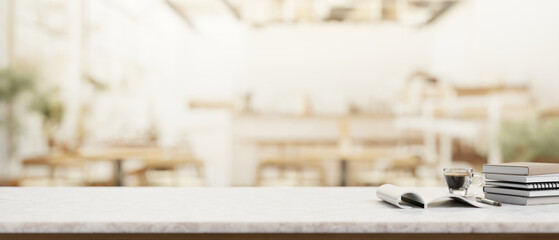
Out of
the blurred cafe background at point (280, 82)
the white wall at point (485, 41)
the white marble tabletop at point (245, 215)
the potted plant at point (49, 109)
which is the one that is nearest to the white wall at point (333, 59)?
the blurred cafe background at point (280, 82)

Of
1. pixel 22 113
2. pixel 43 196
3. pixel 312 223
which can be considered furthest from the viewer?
pixel 22 113

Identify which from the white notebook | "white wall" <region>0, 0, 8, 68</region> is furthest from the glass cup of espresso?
"white wall" <region>0, 0, 8, 68</region>

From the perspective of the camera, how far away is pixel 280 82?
233 inches

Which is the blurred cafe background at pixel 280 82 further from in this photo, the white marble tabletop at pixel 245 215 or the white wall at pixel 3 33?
the white marble tabletop at pixel 245 215

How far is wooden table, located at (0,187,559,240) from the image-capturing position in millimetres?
1161

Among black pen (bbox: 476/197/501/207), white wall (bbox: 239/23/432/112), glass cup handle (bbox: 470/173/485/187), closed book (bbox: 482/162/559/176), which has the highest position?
white wall (bbox: 239/23/432/112)

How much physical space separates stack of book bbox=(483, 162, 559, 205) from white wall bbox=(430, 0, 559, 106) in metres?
4.44

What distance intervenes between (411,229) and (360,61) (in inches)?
194

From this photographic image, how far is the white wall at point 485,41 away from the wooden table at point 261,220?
4701 millimetres

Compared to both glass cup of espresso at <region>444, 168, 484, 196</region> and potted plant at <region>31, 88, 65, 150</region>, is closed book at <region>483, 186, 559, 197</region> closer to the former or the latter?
glass cup of espresso at <region>444, 168, 484, 196</region>

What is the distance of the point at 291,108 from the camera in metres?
5.66

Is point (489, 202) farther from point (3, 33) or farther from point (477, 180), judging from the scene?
point (3, 33)

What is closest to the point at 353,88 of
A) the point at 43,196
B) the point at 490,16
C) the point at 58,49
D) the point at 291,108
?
the point at 291,108

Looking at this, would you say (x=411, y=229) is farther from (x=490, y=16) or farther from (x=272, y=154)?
(x=490, y=16)
